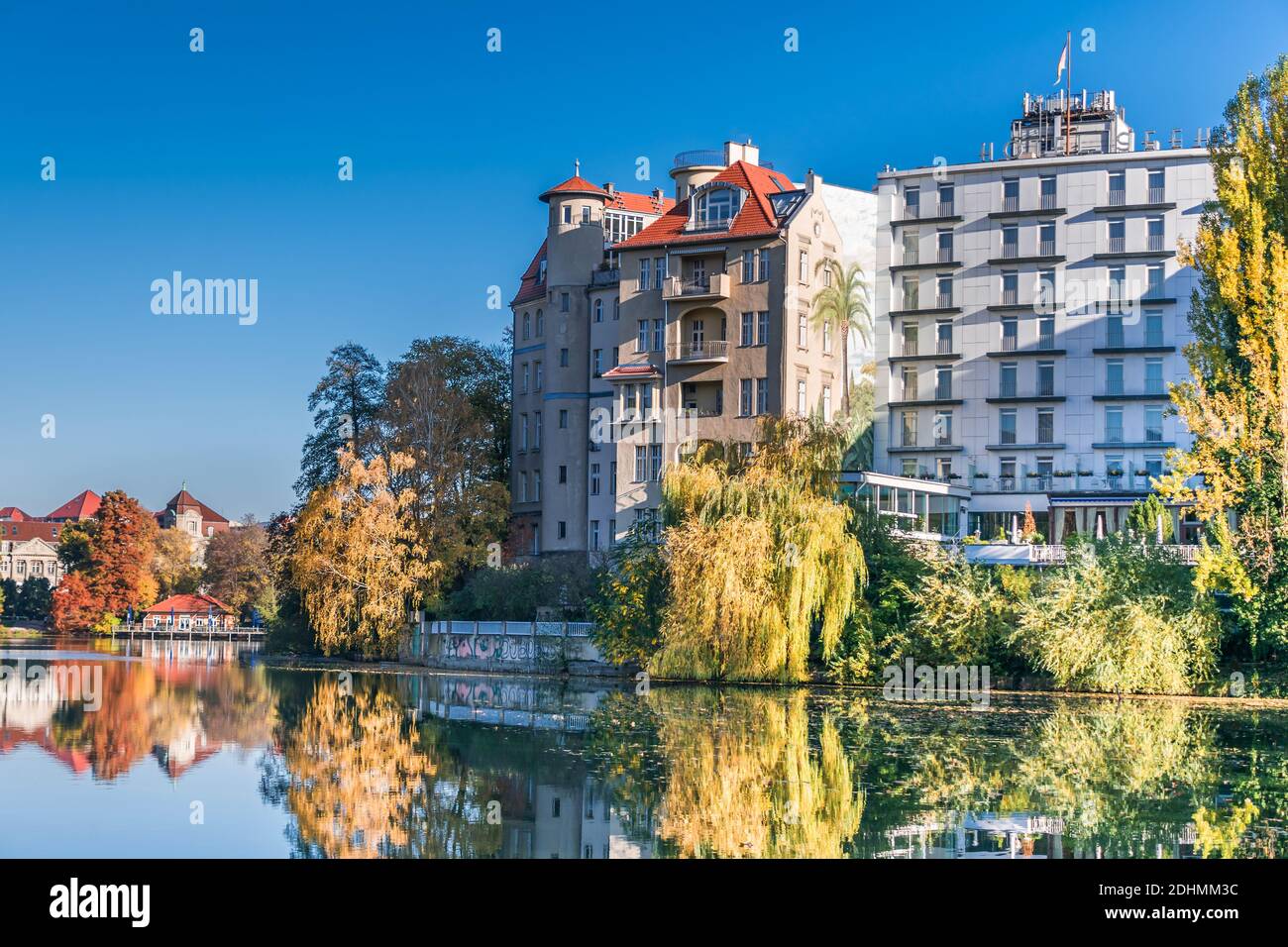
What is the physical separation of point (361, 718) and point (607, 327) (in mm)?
35615

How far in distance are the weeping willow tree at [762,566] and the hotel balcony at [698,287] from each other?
54.2 ft

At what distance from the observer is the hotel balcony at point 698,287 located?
63.4m

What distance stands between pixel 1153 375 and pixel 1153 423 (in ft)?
7.88

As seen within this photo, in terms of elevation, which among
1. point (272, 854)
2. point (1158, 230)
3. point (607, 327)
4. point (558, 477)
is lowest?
point (272, 854)

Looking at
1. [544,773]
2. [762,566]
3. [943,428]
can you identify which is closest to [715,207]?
[943,428]

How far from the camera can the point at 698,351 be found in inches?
2518

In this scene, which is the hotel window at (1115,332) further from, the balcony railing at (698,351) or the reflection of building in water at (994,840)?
the reflection of building in water at (994,840)

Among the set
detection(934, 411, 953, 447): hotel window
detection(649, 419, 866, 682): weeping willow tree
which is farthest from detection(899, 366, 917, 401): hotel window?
detection(649, 419, 866, 682): weeping willow tree

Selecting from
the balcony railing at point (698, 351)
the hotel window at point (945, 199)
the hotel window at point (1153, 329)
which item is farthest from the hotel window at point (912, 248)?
the balcony railing at point (698, 351)

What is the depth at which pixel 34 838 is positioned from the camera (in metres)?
18.9

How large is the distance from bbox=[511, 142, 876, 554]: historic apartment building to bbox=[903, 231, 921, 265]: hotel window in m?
9.99
